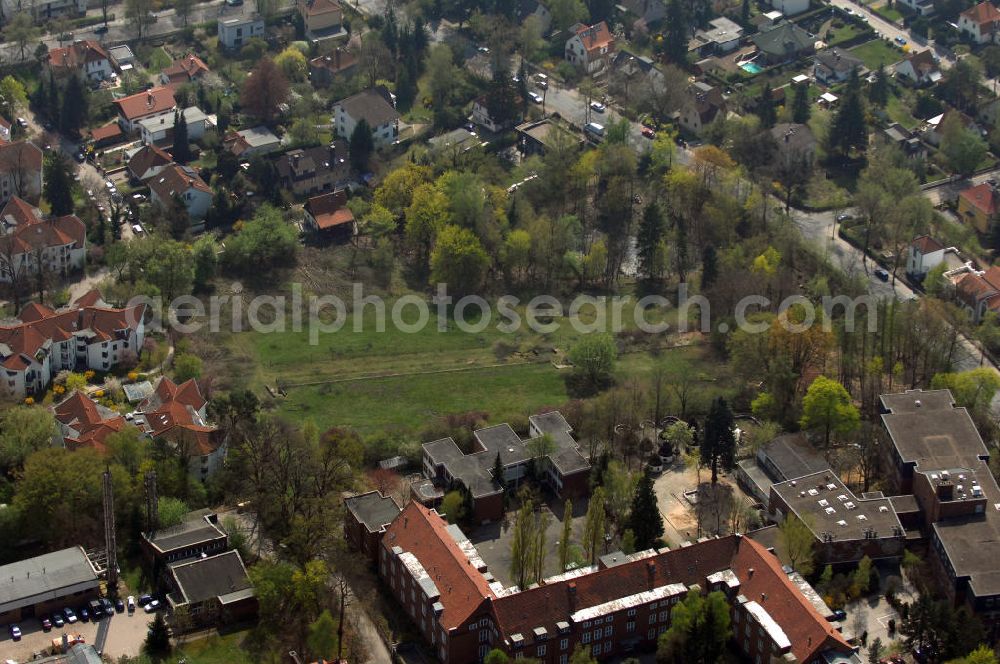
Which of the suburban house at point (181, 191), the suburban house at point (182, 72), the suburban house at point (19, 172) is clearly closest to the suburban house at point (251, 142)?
the suburban house at point (181, 191)

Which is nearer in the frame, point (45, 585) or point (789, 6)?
point (45, 585)

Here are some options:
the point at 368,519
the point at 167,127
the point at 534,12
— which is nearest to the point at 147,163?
the point at 167,127

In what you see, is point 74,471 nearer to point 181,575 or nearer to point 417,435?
point 181,575

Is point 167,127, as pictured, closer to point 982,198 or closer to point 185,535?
point 185,535

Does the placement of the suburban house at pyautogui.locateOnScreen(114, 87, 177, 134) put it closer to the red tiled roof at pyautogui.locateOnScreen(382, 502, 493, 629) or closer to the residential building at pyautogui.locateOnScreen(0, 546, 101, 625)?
the residential building at pyautogui.locateOnScreen(0, 546, 101, 625)

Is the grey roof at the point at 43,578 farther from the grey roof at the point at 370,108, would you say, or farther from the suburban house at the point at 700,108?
the suburban house at the point at 700,108

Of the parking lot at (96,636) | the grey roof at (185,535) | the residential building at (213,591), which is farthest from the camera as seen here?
the grey roof at (185,535)
